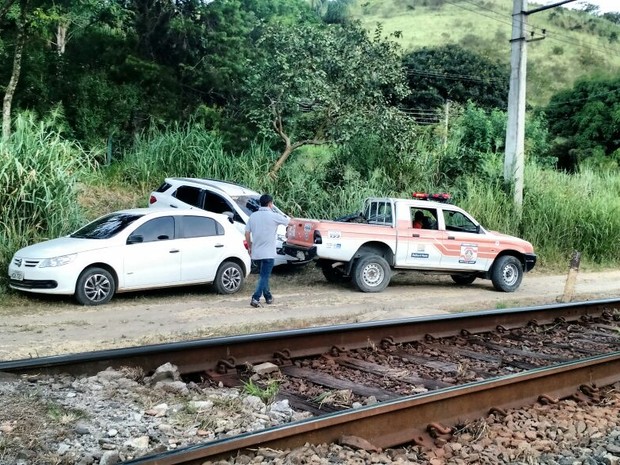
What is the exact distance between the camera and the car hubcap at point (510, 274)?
51.8 ft

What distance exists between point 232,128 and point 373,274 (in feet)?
36.8

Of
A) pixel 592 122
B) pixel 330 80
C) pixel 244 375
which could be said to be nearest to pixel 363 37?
pixel 330 80

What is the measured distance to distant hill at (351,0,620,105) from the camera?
6937 cm

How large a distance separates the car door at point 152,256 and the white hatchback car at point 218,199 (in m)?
2.92

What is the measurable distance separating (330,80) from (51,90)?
952cm

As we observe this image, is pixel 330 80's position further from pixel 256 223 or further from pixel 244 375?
pixel 244 375

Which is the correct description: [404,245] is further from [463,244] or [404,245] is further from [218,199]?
[218,199]

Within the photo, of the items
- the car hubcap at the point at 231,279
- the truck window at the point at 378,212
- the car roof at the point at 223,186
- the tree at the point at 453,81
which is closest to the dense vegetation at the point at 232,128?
the car roof at the point at 223,186

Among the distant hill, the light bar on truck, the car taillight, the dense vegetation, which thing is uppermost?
the distant hill

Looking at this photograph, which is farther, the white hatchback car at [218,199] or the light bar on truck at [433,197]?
the light bar on truck at [433,197]

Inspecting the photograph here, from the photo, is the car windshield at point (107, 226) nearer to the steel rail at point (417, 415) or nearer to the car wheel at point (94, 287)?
the car wheel at point (94, 287)

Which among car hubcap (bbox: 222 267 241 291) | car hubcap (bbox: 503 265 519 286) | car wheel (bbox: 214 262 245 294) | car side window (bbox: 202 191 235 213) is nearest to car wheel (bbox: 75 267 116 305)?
car wheel (bbox: 214 262 245 294)

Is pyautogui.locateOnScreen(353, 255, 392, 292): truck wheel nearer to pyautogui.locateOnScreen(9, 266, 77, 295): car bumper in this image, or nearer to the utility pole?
pyautogui.locateOnScreen(9, 266, 77, 295): car bumper

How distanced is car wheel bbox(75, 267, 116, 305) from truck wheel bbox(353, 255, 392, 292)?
15.7ft
